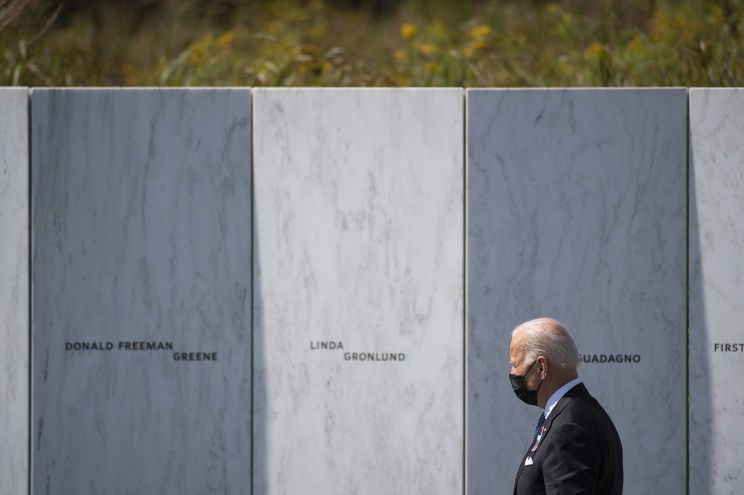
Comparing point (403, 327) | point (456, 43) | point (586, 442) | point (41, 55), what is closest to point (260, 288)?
point (403, 327)

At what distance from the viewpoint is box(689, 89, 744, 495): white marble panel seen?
5.57 metres

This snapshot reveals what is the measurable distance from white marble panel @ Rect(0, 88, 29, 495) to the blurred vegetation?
1.32m

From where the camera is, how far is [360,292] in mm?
5703

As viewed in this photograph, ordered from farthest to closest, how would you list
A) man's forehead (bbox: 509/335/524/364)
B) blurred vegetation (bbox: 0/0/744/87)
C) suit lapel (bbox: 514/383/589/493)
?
blurred vegetation (bbox: 0/0/744/87)
man's forehead (bbox: 509/335/524/364)
suit lapel (bbox: 514/383/589/493)

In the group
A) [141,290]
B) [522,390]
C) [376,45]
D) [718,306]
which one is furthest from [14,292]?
[376,45]

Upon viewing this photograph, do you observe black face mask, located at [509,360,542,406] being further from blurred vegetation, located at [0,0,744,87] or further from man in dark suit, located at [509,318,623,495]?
blurred vegetation, located at [0,0,744,87]

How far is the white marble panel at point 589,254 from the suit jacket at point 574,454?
2315 mm

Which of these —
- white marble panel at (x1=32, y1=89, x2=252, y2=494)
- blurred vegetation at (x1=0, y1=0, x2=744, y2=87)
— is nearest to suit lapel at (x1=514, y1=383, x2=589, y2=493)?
white marble panel at (x1=32, y1=89, x2=252, y2=494)

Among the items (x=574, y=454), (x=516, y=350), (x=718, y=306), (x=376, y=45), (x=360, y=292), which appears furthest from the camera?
(x=376, y=45)

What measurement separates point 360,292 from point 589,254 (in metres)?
1.55

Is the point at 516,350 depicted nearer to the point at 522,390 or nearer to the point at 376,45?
the point at 522,390

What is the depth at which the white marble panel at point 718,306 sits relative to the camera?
5.57 metres

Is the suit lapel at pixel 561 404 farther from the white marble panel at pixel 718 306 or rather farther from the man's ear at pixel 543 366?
the white marble panel at pixel 718 306

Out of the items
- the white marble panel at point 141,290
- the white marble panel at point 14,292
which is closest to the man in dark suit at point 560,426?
the white marble panel at point 141,290
